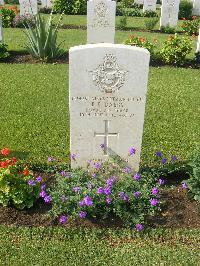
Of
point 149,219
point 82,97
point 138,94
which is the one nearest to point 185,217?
point 149,219

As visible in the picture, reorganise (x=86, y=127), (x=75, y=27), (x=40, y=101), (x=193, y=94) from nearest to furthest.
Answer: (x=86, y=127) < (x=40, y=101) < (x=193, y=94) < (x=75, y=27)

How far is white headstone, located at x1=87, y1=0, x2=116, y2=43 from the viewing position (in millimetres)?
10758

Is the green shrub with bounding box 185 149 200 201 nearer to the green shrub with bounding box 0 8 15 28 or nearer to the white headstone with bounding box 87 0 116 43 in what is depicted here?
the white headstone with bounding box 87 0 116 43

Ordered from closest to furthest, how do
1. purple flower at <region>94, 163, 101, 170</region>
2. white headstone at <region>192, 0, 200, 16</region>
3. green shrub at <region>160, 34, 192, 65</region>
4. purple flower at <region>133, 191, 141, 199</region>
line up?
purple flower at <region>133, 191, 141, 199</region> → purple flower at <region>94, 163, 101, 170</region> → green shrub at <region>160, 34, 192, 65</region> → white headstone at <region>192, 0, 200, 16</region>

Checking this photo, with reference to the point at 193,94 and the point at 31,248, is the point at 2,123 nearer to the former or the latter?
the point at 31,248

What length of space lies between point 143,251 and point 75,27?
44.0 feet

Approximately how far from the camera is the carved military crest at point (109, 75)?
12.7ft

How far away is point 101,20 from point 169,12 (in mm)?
5974

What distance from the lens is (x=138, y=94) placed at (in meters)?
4.09

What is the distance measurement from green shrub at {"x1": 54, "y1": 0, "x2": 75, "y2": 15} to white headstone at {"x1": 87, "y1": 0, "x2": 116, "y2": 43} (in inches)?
347

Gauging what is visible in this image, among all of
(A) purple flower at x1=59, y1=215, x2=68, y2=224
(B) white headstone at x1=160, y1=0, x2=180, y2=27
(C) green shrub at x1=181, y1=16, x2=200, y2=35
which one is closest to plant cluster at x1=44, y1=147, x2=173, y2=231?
(A) purple flower at x1=59, y1=215, x2=68, y2=224

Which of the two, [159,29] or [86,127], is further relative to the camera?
[159,29]

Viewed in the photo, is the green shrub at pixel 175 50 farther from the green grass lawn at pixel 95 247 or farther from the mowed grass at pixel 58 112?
the green grass lawn at pixel 95 247

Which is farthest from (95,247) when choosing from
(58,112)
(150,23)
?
(150,23)
